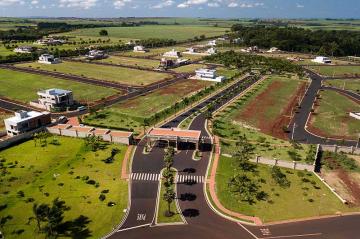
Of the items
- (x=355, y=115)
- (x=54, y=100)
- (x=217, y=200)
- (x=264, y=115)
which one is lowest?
(x=217, y=200)

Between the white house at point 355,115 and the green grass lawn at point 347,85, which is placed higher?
the green grass lawn at point 347,85

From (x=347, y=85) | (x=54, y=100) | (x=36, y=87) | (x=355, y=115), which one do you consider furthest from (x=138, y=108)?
(x=347, y=85)

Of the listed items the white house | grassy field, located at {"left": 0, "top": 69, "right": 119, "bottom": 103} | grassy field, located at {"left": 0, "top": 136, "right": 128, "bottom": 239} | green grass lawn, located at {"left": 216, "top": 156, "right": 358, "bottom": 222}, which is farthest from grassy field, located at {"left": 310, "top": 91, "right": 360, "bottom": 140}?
grassy field, located at {"left": 0, "top": 69, "right": 119, "bottom": 103}

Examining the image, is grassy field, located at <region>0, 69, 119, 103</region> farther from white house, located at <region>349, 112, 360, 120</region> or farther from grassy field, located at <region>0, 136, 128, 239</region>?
white house, located at <region>349, 112, 360, 120</region>

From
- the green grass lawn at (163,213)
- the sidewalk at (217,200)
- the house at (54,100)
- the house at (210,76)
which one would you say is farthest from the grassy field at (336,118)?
the house at (54,100)

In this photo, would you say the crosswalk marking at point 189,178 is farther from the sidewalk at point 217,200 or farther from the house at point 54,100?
the house at point 54,100

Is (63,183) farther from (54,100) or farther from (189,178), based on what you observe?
(54,100)
